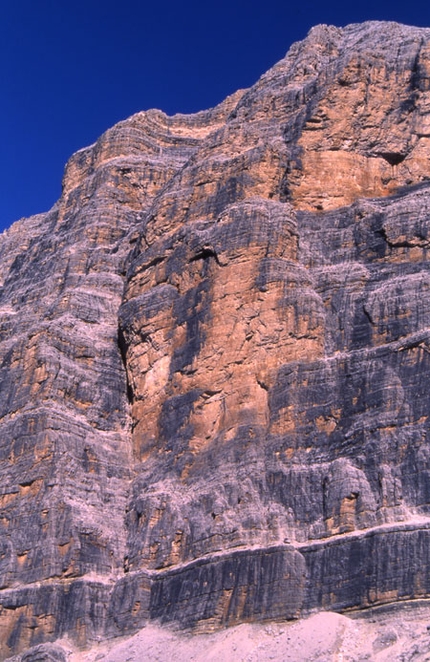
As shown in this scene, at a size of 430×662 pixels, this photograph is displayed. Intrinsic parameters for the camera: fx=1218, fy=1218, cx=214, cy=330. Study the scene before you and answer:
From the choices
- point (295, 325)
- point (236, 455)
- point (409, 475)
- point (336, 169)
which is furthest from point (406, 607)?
point (336, 169)

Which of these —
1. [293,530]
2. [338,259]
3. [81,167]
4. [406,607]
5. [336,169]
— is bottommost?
[406,607]

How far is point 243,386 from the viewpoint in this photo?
48.6 meters

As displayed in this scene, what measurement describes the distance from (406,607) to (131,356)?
19784mm

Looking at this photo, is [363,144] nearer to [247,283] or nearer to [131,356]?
[247,283]

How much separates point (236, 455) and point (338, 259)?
33.6ft

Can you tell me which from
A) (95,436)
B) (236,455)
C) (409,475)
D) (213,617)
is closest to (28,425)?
(95,436)

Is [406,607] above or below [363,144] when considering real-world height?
below

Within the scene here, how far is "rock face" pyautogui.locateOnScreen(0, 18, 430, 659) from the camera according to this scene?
43.1 m

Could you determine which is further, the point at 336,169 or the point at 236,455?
the point at 336,169

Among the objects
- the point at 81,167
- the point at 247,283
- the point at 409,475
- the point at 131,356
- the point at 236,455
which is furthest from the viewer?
the point at 81,167

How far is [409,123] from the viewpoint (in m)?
56.4

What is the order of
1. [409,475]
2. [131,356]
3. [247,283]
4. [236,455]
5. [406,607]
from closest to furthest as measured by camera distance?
[406,607] → [409,475] → [236,455] → [247,283] → [131,356]

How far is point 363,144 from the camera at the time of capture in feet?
184

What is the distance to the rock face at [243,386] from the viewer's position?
4312cm
